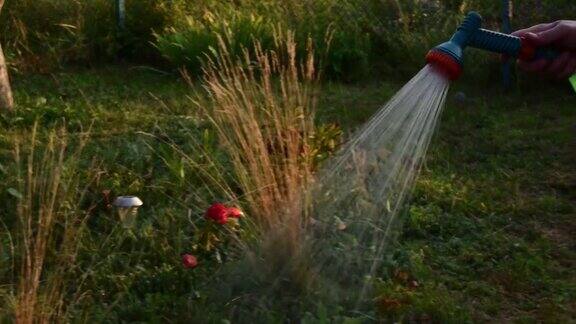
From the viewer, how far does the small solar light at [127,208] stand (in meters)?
4.68

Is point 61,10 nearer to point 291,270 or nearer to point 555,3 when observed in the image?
point 555,3

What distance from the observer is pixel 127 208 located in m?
4.70

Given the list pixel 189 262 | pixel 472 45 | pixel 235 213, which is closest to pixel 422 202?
pixel 235 213

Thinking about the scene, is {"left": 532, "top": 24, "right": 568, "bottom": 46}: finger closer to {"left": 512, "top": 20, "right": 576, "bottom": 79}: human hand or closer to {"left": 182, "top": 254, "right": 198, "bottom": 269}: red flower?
{"left": 512, "top": 20, "right": 576, "bottom": 79}: human hand

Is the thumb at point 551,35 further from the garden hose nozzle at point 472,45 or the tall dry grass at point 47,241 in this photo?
the tall dry grass at point 47,241

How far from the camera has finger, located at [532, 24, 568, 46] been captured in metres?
3.35

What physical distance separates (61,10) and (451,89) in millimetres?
3080

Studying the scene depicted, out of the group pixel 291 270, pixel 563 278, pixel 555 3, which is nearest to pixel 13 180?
pixel 291 270

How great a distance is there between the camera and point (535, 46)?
333cm

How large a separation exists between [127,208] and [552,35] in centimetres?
216

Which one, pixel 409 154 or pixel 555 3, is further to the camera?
pixel 555 3

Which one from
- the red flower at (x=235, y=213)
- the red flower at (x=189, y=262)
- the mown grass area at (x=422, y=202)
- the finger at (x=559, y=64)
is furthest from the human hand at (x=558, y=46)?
the red flower at (x=189, y=262)

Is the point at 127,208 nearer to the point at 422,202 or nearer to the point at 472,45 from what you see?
the point at 422,202

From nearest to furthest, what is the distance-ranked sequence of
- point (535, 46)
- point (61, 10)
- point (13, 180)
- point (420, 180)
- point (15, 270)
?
point (535, 46)
point (15, 270)
point (13, 180)
point (420, 180)
point (61, 10)
